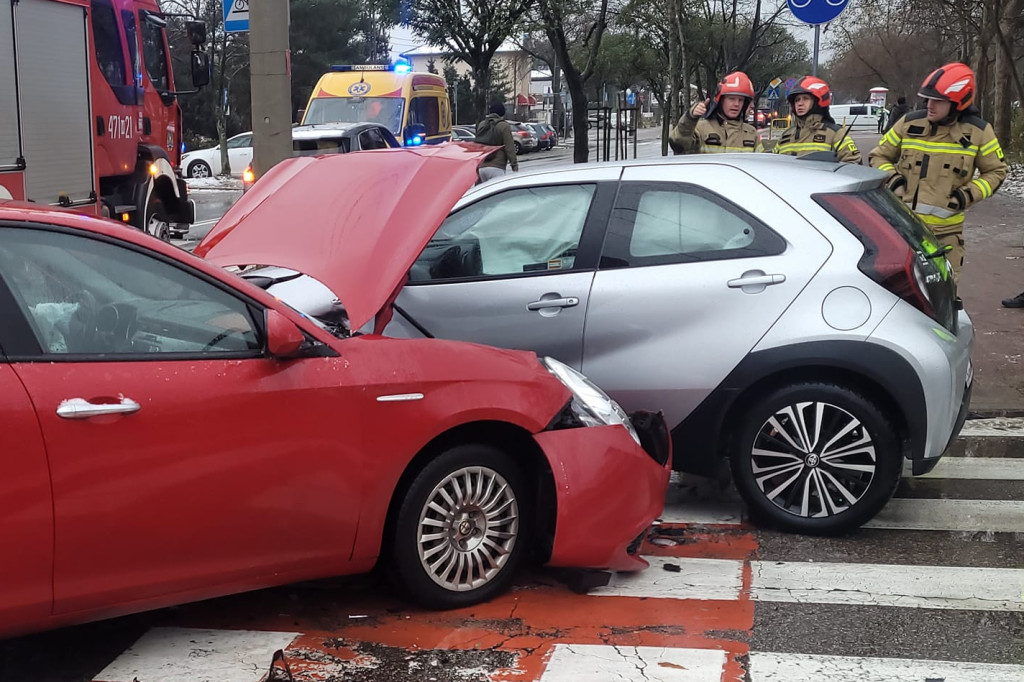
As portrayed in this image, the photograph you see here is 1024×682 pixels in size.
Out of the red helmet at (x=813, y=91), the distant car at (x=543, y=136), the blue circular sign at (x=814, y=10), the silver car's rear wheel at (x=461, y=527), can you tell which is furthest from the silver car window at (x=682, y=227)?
the distant car at (x=543, y=136)

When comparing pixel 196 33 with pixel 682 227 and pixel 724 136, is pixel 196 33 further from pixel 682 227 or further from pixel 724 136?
pixel 682 227

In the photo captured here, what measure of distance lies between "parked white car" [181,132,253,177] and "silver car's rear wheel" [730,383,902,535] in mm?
29672

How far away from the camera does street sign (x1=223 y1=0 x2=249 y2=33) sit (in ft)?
32.4

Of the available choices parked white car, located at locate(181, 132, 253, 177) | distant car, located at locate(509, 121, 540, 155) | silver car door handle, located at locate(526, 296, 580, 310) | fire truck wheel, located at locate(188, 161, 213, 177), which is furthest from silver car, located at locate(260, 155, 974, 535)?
distant car, located at locate(509, 121, 540, 155)

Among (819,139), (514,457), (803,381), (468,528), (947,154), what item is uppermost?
(819,139)

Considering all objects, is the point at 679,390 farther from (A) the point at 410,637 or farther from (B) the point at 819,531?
(A) the point at 410,637

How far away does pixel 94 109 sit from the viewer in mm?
10711

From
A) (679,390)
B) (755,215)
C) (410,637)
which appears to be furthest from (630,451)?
(755,215)

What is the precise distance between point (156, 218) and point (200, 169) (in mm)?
22105

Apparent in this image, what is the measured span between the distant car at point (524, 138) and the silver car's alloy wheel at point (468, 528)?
4352 cm

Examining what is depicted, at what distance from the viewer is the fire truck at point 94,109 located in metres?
9.11

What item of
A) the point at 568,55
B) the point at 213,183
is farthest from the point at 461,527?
the point at 213,183

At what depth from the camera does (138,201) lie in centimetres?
1177

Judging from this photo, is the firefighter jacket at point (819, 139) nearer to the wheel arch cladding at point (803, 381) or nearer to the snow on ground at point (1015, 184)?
the wheel arch cladding at point (803, 381)
